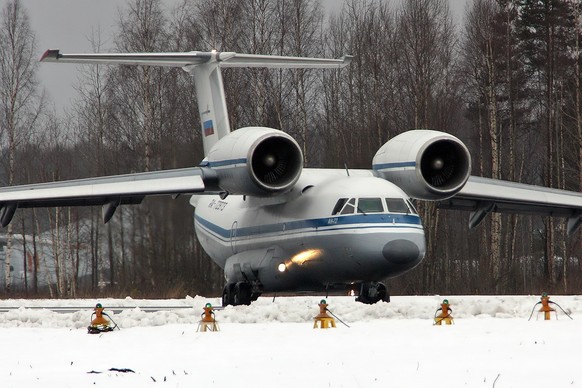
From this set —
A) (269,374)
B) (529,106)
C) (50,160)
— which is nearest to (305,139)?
(529,106)

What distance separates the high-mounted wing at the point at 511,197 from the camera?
772 inches

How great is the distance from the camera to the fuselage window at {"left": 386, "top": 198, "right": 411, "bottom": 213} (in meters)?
16.5

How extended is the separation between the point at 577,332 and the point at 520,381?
431 cm

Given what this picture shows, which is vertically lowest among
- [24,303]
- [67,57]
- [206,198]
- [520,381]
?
[520,381]

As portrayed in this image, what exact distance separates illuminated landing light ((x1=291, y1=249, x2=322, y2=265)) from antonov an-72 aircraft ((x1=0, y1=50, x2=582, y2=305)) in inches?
0.9

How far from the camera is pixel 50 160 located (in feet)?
136

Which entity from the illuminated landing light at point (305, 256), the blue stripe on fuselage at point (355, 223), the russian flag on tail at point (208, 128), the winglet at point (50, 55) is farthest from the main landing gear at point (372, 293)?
the winglet at point (50, 55)

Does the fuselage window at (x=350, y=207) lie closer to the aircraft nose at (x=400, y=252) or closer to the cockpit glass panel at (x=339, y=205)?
the cockpit glass panel at (x=339, y=205)

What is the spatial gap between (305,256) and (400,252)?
2285mm

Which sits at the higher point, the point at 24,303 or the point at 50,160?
the point at 50,160

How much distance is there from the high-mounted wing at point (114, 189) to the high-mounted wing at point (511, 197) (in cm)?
529

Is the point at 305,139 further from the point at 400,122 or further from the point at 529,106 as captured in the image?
the point at 529,106

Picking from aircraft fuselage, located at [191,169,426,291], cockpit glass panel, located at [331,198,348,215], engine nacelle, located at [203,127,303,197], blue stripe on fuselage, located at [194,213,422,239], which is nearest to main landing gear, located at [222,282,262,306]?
aircraft fuselage, located at [191,169,426,291]

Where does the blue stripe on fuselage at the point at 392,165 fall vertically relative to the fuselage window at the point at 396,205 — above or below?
above
